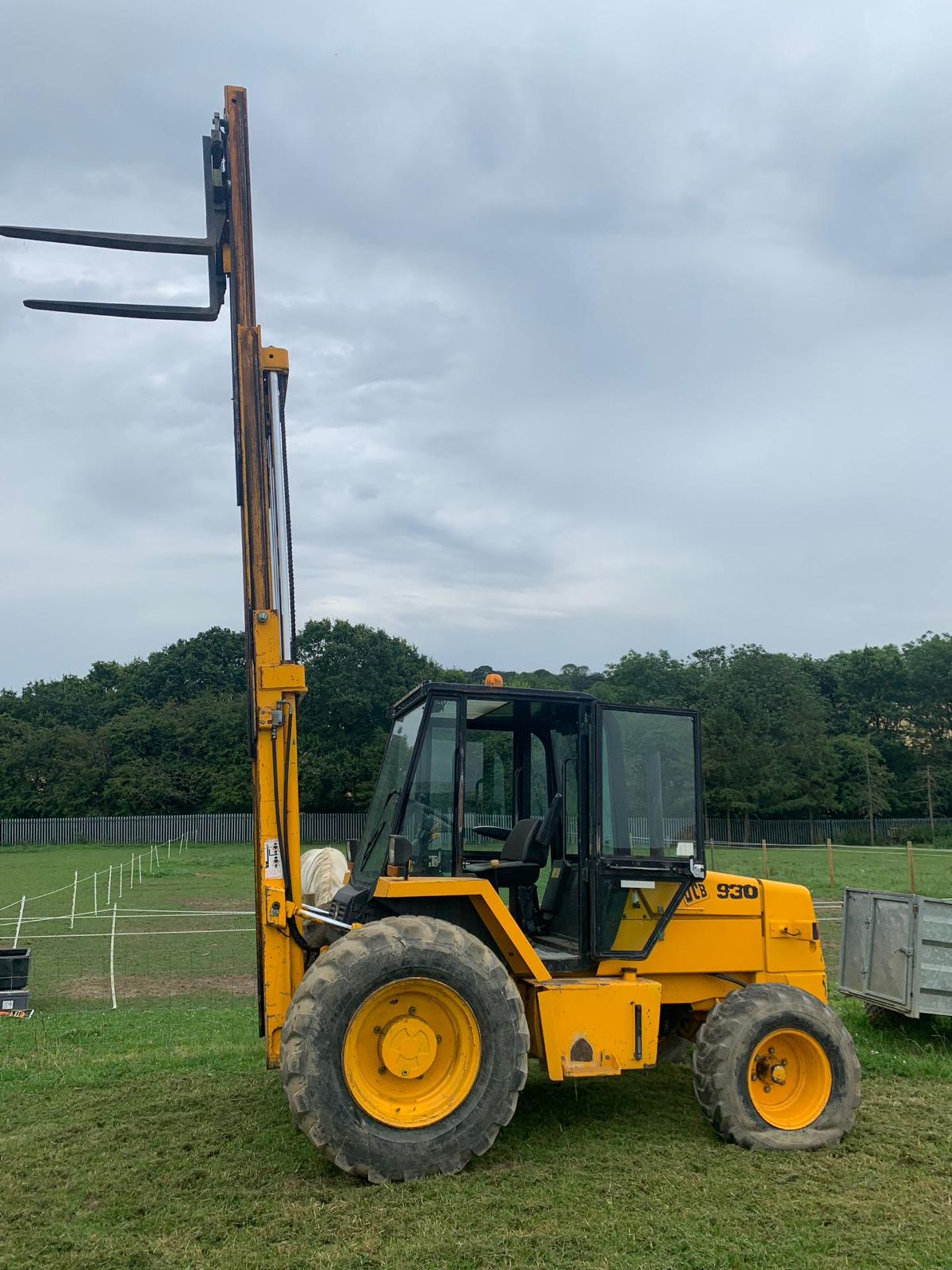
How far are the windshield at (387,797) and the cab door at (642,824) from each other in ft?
3.81

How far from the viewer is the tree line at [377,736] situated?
57.2 m

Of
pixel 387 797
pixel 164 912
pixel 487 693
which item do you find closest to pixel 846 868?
pixel 164 912

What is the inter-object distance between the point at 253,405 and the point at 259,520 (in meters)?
0.74

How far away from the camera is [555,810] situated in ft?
22.4

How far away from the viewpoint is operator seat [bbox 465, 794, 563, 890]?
6.67 metres

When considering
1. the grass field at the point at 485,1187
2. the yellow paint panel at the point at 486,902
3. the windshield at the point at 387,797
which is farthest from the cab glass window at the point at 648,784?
the grass field at the point at 485,1187

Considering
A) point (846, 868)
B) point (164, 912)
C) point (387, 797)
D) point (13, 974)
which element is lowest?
Answer: point (846, 868)

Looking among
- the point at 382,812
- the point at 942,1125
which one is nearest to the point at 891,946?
the point at 942,1125

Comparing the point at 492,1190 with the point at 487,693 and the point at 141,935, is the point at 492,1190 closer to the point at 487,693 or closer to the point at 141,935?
the point at 487,693

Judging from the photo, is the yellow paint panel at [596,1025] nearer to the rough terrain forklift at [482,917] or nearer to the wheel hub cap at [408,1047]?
the rough terrain forklift at [482,917]

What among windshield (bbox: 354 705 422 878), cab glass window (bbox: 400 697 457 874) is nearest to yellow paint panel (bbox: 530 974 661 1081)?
cab glass window (bbox: 400 697 457 874)

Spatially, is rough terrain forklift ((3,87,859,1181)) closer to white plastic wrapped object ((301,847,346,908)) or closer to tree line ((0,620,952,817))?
white plastic wrapped object ((301,847,346,908))

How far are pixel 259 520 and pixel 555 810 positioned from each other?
→ 2612mm

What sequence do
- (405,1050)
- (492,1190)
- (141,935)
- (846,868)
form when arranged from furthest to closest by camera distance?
1. (846,868)
2. (141,935)
3. (405,1050)
4. (492,1190)
